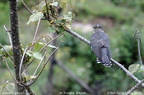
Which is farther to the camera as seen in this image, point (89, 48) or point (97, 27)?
point (89, 48)

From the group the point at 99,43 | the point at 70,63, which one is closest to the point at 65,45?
the point at 70,63

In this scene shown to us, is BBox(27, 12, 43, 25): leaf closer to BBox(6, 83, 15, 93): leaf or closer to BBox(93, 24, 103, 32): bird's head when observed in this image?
BBox(6, 83, 15, 93): leaf

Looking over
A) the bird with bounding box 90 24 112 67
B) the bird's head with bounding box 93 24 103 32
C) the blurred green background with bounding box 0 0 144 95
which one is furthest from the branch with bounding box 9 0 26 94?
the blurred green background with bounding box 0 0 144 95

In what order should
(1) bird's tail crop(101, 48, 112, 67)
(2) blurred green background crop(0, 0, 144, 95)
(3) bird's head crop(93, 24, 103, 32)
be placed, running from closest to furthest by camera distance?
1. (1) bird's tail crop(101, 48, 112, 67)
2. (3) bird's head crop(93, 24, 103, 32)
3. (2) blurred green background crop(0, 0, 144, 95)

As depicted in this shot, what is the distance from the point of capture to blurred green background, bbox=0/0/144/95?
562 cm

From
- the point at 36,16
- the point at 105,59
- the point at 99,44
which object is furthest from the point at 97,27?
the point at 36,16

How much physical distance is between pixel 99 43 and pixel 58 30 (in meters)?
0.68

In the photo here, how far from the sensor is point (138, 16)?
927 cm

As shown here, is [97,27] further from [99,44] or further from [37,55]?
[37,55]

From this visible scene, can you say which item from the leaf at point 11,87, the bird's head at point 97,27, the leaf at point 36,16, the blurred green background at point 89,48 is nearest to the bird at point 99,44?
the bird's head at point 97,27

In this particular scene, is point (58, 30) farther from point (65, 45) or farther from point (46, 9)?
point (65, 45)

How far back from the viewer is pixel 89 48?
686 centimetres

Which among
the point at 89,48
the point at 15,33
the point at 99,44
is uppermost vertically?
the point at 15,33

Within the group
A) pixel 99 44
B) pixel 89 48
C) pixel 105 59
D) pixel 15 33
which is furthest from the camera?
pixel 89 48
